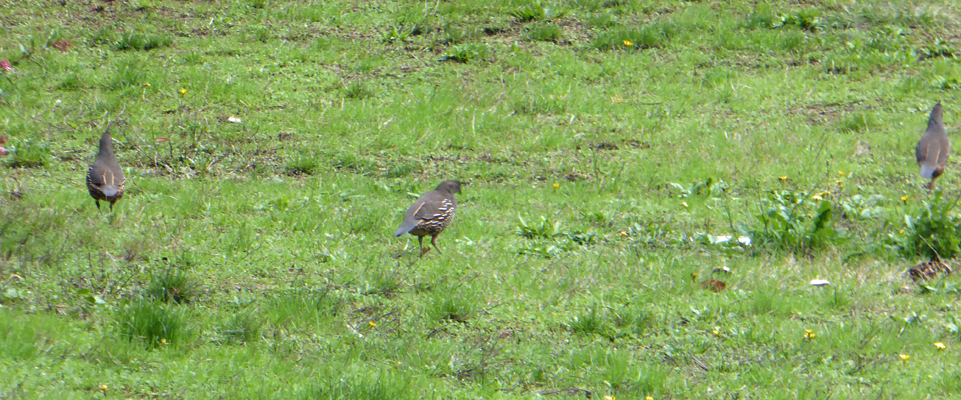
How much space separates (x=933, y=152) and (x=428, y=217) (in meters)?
5.17

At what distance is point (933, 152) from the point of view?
9.12 metres

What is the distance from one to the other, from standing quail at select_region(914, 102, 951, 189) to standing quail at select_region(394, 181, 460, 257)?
4.70 metres

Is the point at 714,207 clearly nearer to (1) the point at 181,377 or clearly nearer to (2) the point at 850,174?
(2) the point at 850,174

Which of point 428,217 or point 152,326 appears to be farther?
point 428,217

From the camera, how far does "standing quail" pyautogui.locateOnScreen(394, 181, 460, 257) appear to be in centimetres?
737

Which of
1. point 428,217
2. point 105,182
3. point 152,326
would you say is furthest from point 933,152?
point 105,182

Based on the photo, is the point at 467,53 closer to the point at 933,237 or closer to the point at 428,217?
the point at 428,217

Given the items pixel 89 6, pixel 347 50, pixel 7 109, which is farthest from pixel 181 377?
pixel 89 6

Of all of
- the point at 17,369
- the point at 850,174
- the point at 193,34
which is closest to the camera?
the point at 17,369

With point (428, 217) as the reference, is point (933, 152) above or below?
below

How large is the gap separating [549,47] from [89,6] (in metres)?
6.68

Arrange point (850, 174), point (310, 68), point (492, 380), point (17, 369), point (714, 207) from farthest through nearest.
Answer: point (310, 68)
point (850, 174)
point (714, 207)
point (492, 380)
point (17, 369)

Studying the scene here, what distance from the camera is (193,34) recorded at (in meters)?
12.9

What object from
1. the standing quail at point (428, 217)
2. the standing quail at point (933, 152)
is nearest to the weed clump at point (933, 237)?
the standing quail at point (933, 152)
